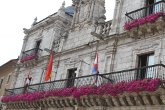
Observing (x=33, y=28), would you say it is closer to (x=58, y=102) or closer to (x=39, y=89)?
(x=39, y=89)

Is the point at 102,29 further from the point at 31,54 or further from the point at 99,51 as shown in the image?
the point at 31,54

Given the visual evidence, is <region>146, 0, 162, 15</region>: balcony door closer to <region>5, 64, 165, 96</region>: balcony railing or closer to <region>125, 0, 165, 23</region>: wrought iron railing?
<region>125, 0, 165, 23</region>: wrought iron railing

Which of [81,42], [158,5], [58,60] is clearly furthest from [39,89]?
[158,5]

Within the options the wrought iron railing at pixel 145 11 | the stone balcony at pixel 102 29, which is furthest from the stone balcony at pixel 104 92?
the wrought iron railing at pixel 145 11

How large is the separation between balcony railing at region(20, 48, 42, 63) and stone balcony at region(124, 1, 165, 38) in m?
9.24

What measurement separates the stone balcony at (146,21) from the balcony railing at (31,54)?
30.3 ft

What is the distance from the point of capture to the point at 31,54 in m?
23.9

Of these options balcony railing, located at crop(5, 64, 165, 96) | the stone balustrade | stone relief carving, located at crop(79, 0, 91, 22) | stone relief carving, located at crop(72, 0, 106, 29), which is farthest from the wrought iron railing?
stone relief carving, located at crop(79, 0, 91, 22)

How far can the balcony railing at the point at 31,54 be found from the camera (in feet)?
76.1

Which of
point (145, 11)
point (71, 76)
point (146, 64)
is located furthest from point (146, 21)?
point (71, 76)

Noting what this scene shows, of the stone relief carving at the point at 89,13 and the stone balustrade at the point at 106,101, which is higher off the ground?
the stone relief carving at the point at 89,13

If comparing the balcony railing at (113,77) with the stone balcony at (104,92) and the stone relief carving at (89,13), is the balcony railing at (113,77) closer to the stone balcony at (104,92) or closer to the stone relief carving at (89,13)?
the stone balcony at (104,92)

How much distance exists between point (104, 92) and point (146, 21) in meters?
3.98

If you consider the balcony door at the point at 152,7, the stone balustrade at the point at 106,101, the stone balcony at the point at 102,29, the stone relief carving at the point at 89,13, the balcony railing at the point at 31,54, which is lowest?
the stone balustrade at the point at 106,101
